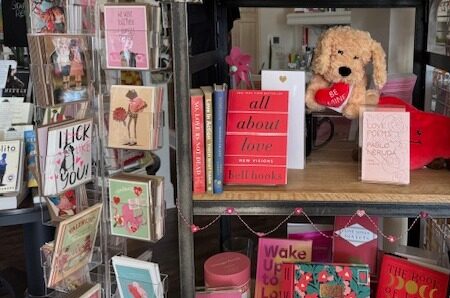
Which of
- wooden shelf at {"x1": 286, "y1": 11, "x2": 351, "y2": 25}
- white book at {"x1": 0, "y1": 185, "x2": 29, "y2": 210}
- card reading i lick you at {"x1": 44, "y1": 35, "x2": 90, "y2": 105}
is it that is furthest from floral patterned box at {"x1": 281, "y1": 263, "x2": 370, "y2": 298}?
wooden shelf at {"x1": 286, "y1": 11, "x2": 351, "y2": 25}

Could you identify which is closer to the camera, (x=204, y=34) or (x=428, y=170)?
(x=428, y=170)

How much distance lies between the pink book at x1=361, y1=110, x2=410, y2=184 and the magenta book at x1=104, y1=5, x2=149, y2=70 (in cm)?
55

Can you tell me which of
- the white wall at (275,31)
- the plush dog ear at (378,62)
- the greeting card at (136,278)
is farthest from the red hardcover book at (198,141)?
the white wall at (275,31)

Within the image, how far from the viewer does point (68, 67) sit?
4.17 ft

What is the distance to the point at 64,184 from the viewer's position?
128 cm

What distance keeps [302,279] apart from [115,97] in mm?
636

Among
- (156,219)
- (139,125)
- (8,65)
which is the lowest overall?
(156,219)

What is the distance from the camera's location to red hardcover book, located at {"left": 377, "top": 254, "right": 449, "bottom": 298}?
1.36m

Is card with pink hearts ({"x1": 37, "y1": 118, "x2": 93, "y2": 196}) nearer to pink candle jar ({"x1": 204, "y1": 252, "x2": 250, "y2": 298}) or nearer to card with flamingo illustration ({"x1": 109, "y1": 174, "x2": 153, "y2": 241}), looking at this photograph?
card with flamingo illustration ({"x1": 109, "y1": 174, "x2": 153, "y2": 241})

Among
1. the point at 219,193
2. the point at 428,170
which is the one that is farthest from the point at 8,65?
the point at 428,170

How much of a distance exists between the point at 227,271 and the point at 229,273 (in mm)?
15

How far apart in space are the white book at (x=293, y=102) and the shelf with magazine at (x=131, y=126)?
26cm

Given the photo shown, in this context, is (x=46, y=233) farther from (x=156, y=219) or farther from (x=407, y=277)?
(x=407, y=277)

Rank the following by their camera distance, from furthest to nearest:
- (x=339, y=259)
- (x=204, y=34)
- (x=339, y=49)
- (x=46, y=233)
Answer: (x=46, y=233) < (x=204, y=34) < (x=339, y=259) < (x=339, y=49)
